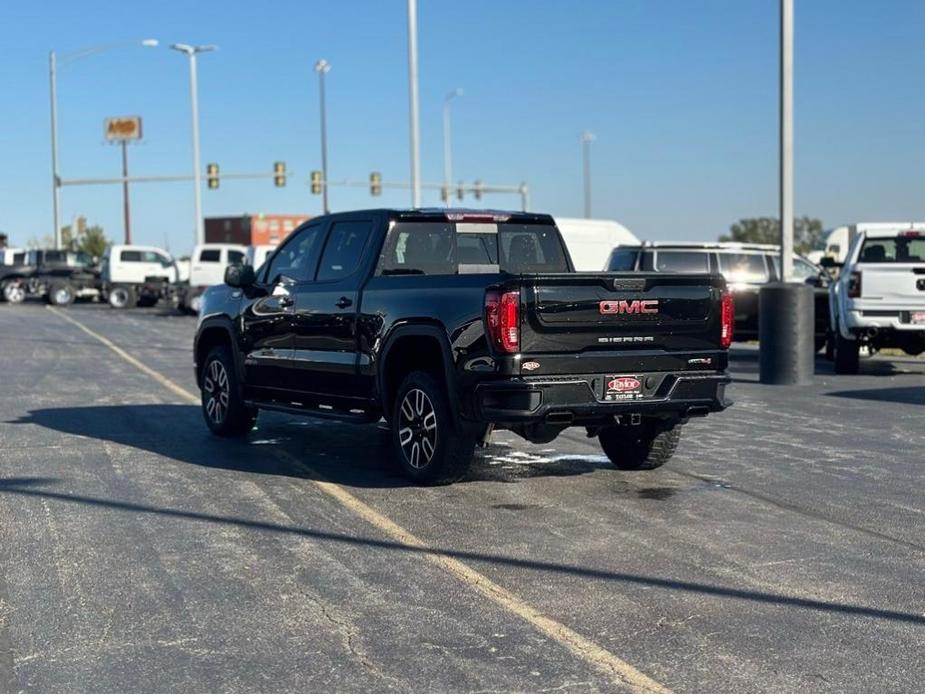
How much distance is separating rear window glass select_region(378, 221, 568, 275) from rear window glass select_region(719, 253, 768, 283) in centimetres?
1154

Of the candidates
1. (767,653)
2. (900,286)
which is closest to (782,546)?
(767,653)

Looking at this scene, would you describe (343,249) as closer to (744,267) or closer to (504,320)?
(504,320)

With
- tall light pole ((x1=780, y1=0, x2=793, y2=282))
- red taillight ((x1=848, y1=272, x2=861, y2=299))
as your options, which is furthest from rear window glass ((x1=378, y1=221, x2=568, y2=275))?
red taillight ((x1=848, y1=272, x2=861, y2=299))

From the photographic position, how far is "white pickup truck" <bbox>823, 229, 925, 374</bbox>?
56.2 feet

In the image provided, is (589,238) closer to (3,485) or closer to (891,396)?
(891,396)

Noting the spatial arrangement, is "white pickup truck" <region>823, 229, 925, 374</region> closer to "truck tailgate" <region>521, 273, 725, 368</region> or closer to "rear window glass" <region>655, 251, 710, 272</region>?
"rear window glass" <region>655, 251, 710, 272</region>

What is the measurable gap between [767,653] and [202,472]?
5418 millimetres

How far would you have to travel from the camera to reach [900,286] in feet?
56.3

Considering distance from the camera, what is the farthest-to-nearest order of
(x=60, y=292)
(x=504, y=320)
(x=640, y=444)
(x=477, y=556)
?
(x=60, y=292)
(x=640, y=444)
(x=504, y=320)
(x=477, y=556)

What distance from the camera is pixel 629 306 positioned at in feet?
27.8

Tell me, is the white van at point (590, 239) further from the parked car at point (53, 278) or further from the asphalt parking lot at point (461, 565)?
the parked car at point (53, 278)

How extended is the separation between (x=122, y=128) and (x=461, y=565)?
79254 mm

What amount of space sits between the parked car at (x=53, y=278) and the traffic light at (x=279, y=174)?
9776 millimetres

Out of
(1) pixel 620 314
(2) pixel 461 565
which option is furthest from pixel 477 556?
(1) pixel 620 314
